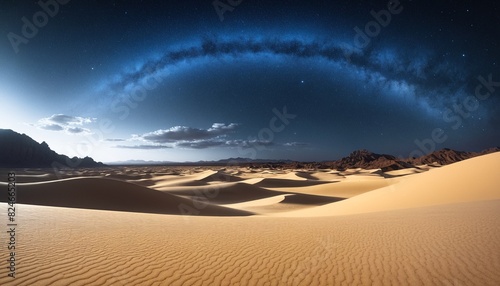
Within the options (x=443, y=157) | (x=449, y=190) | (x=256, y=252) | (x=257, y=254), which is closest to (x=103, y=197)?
(x=256, y=252)

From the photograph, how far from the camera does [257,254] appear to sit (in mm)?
5574

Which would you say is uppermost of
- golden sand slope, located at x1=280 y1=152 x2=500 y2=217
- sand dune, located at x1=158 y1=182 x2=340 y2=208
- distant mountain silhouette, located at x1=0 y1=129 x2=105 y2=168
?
distant mountain silhouette, located at x1=0 y1=129 x2=105 y2=168

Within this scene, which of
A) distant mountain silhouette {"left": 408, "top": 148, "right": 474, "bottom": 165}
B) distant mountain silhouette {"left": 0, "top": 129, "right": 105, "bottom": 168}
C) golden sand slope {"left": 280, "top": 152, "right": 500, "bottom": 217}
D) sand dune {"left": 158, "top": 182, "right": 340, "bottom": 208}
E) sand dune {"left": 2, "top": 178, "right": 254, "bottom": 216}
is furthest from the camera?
distant mountain silhouette {"left": 408, "top": 148, "right": 474, "bottom": 165}

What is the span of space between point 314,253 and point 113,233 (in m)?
5.23

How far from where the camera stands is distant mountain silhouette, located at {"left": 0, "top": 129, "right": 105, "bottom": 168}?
96338 mm

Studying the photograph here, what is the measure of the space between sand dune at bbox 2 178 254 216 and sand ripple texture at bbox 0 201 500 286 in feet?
27.6

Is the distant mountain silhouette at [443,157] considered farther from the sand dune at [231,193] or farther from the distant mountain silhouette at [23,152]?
the distant mountain silhouette at [23,152]

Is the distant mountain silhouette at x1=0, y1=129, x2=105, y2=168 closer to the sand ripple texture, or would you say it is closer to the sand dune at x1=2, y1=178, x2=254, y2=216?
the sand dune at x1=2, y1=178, x2=254, y2=216

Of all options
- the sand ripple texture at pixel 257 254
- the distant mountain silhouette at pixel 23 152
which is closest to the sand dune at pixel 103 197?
the sand ripple texture at pixel 257 254

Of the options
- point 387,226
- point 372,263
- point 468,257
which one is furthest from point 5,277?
point 387,226

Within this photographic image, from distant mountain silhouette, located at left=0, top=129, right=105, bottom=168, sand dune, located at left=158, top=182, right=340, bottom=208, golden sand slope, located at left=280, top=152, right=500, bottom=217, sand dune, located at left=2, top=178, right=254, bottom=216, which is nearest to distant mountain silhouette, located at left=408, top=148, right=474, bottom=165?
sand dune, located at left=158, top=182, right=340, bottom=208

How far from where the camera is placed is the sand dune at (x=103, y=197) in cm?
1559

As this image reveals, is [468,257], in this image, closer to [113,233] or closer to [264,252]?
[264,252]

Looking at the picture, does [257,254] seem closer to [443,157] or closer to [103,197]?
[103,197]
